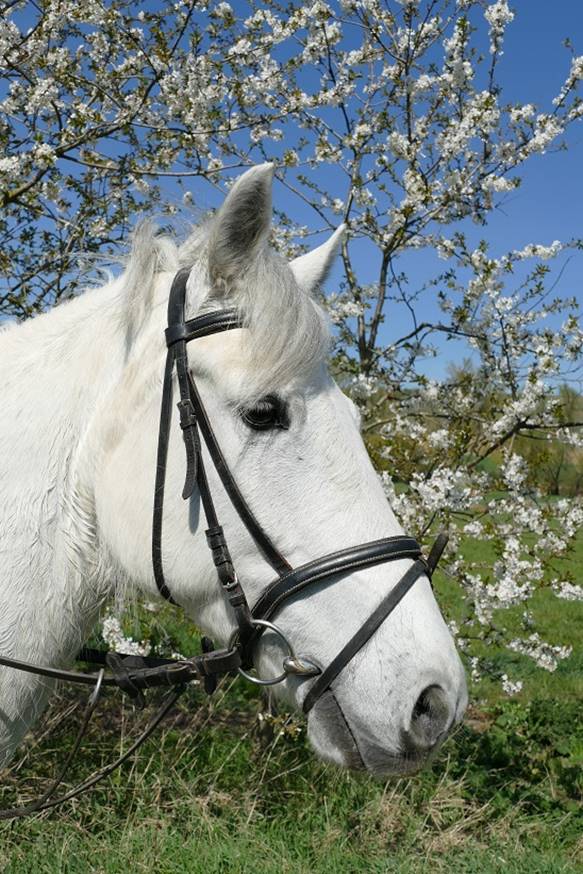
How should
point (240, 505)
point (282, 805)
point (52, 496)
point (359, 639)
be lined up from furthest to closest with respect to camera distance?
point (282, 805) → point (52, 496) → point (240, 505) → point (359, 639)

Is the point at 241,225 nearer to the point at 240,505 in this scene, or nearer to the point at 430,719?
the point at 240,505

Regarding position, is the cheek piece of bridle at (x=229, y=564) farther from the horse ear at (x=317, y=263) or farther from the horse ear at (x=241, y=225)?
the horse ear at (x=317, y=263)

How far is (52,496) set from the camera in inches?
67.3

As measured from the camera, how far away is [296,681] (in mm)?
1565

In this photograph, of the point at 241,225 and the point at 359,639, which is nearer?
the point at 359,639

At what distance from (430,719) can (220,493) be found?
2.14 feet

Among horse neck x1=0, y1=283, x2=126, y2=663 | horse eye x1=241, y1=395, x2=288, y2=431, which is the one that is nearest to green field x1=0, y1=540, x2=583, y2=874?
horse neck x1=0, y1=283, x2=126, y2=663

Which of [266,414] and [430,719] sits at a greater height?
[266,414]

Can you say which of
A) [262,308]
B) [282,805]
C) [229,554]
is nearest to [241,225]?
[262,308]

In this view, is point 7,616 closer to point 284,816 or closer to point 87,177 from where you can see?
point 284,816

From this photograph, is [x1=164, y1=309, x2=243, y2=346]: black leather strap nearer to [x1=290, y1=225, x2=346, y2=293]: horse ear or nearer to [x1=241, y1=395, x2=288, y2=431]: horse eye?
[x1=241, y1=395, x2=288, y2=431]: horse eye

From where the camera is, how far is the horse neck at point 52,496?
1.67 metres

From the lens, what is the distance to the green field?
10.8 feet

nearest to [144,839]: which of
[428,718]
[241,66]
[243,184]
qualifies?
[428,718]
